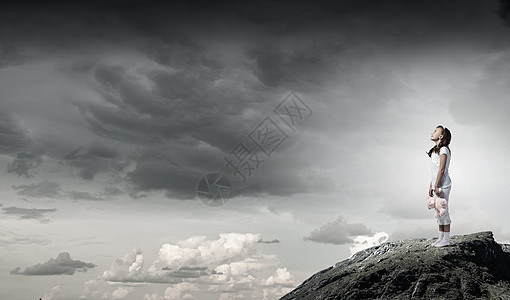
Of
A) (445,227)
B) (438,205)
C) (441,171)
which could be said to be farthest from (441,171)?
(445,227)

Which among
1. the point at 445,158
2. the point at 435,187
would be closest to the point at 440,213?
the point at 435,187

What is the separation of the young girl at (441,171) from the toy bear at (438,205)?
0.24 meters

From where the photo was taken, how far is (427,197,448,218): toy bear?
2611 centimetres

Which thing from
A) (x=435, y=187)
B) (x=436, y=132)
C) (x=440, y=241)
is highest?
(x=436, y=132)

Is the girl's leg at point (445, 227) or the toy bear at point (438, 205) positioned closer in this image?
the toy bear at point (438, 205)

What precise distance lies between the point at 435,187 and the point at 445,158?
1.70 m

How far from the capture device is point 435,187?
1035 inches

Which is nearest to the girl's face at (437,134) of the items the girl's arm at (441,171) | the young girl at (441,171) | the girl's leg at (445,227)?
the young girl at (441,171)

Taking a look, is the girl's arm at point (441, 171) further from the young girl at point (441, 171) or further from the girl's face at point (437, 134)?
the girl's face at point (437, 134)

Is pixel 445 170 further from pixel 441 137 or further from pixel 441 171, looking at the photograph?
pixel 441 137

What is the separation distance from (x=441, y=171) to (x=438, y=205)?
6.29ft

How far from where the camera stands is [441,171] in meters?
26.0

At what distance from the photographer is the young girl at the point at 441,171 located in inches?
1030

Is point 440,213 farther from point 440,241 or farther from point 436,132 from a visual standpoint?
point 436,132
